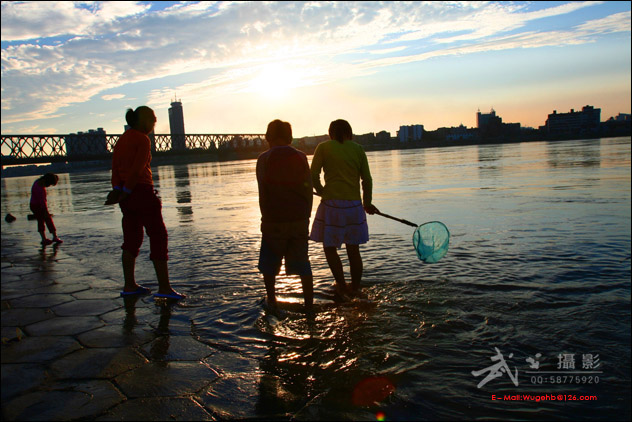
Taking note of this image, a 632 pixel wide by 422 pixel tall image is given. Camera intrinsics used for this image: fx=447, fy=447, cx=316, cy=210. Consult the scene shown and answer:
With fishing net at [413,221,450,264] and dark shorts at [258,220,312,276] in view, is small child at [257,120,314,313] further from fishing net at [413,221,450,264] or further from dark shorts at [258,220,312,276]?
fishing net at [413,221,450,264]

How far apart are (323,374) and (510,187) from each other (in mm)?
13591

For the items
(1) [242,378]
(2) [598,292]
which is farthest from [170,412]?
(2) [598,292]

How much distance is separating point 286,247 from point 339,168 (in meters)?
1.01

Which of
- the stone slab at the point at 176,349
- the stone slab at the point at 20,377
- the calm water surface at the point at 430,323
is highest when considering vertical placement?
the stone slab at the point at 20,377

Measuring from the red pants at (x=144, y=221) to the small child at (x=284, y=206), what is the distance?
49.0 inches

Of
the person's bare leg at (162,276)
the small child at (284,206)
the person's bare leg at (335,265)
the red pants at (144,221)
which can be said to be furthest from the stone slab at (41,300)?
the person's bare leg at (335,265)

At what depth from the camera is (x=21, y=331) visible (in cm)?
371

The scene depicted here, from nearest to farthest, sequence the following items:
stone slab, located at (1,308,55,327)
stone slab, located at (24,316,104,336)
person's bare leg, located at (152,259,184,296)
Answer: stone slab, located at (24,316,104,336)
stone slab, located at (1,308,55,327)
person's bare leg, located at (152,259,184,296)

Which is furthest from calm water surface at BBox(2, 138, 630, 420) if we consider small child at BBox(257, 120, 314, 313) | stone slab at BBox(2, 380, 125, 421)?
stone slab at BBox(2, 380, 125, 421)

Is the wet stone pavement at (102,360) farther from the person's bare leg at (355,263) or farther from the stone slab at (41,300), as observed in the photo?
A: the person's bare leg at (355,263)

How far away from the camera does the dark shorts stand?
13.1ft

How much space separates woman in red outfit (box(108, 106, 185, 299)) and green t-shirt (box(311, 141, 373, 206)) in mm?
1699

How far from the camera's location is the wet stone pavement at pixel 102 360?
2.46 metres

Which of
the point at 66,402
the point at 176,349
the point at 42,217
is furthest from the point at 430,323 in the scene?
the point at 42,217
